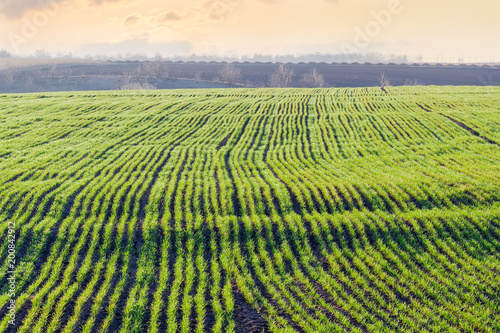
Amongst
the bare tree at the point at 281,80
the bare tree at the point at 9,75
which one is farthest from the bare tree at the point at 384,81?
the bare tree at the point at 9,75

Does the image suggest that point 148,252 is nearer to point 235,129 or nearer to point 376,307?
point 376,307

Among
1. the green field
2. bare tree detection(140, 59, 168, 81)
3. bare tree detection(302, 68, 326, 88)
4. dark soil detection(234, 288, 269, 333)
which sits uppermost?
bare tree detection(140, 59, 168, 81)

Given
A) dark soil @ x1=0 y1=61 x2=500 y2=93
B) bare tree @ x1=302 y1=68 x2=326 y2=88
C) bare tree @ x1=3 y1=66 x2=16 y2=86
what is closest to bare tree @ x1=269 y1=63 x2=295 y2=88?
dark soil @ x1=0 y1=61 x2=500 y2=93

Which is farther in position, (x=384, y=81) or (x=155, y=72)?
(x=155, y=72)

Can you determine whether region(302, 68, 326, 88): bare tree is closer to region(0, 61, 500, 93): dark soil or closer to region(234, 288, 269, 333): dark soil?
region(0, 61, 500, 93): dark soil

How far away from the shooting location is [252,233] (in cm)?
1371

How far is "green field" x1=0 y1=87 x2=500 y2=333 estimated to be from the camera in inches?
380

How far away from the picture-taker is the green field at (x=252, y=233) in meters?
9.66

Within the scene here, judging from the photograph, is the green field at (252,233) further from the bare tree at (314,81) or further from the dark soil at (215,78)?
the dark soil at (215,78)

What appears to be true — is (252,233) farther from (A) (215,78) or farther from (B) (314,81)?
(A) (215,78)

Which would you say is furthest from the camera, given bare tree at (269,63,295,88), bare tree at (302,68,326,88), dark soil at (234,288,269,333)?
bare tree at (269,63,295,88)

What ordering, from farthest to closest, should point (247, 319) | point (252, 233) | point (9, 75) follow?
point (9, 75)
point (252, 233)
point (247, 319)

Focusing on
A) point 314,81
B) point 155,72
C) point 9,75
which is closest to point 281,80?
point 314,81

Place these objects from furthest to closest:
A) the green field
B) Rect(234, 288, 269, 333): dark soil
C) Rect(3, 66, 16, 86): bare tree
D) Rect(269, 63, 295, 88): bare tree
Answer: Rect(3, 66, 16, 86): bare tree → Rect(269, 63, 295, 88): bare tree → the green field → Rect(234, 288, 269, 333): dark soil
